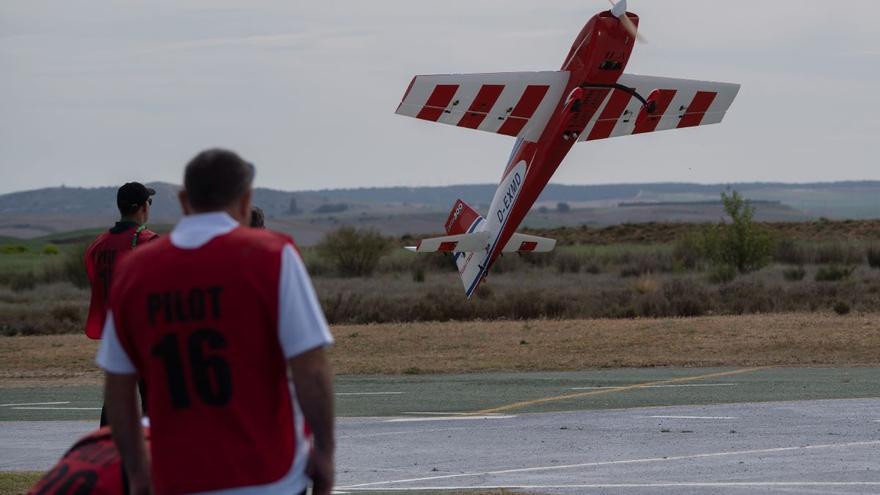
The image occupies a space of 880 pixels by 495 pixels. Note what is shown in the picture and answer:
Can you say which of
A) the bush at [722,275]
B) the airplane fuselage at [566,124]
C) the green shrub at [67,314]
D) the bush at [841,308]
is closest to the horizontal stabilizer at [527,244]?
the airplane fuselage at [566,124]

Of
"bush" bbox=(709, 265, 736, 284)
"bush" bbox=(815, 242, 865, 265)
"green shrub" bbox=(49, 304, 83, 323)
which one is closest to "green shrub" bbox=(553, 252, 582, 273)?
"bush" bbox=(815, 242, 865, 265)

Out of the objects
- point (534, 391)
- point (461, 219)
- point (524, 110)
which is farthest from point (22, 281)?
point (534, 391)

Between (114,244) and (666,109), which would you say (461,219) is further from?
(114,244)

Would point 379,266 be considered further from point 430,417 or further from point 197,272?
point 197,272

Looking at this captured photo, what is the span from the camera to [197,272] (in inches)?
171

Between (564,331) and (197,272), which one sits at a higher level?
(197,272)

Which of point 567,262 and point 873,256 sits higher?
point 873,256

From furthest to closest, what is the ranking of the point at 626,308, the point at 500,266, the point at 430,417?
the point at 500,266
the point at 626,308
the point at 430,417

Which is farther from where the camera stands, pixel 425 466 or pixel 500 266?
pixel 500 266

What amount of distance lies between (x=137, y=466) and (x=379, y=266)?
163 feet

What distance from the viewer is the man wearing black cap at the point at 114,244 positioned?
8.26 m

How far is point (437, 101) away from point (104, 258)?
13.1 metres

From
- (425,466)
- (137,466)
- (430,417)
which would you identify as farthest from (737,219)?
(137,466)

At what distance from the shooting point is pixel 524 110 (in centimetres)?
2170
